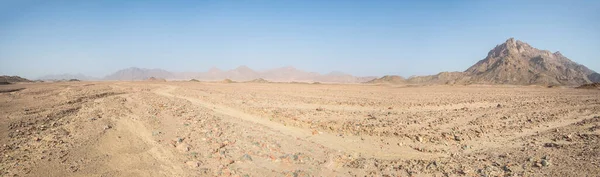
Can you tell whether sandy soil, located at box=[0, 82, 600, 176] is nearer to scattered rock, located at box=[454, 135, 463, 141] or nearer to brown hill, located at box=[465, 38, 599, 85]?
scattered rock, located at box=[454, 135, 463, 141]

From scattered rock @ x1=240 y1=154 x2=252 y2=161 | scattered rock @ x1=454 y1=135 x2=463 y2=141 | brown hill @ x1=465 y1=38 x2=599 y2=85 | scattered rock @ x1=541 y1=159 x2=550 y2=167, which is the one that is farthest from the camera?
brown hill @ x1=465 y1=38 x2=599 y2=85

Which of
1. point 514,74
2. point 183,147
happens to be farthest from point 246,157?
→ point 514,74

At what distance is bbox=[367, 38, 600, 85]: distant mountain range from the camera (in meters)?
68.2

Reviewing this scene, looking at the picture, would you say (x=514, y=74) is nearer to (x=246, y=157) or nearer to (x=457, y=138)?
(x=457, y=138)

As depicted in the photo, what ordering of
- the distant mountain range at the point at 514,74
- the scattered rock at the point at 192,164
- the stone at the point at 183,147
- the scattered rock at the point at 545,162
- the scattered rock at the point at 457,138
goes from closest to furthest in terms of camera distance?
the scattered rock at the point at 192,164
the scattered rock at the point at 545,162
the stone at the point at 183,147
the scattered rock at the point at 457,138
the distant mountain range at the point at 514,74

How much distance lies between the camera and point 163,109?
13062 millimetres

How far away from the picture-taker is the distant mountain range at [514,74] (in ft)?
224

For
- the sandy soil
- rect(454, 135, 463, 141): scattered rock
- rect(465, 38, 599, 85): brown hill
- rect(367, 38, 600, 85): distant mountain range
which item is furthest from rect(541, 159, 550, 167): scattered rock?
rect(465, 38, 599, 85): brown hill

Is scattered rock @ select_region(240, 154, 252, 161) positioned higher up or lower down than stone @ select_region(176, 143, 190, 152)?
lower down

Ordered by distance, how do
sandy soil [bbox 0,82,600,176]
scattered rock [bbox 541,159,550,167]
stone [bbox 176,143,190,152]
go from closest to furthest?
sandy soil [bbox 0,82,600,176], scattered rock [bbox 541,159,550,167], stone [bbox 176,143,190,152]

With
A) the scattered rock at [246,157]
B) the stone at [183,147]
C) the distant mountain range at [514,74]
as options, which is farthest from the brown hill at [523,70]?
the stone at [183,147]

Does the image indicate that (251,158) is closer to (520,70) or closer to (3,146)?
(3,146)

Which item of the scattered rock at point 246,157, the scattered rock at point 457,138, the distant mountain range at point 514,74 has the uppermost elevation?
the distant mountain range at point 514,74

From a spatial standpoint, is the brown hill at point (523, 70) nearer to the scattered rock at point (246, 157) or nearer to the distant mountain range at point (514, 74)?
the distant mountain range at point (514, 74)
